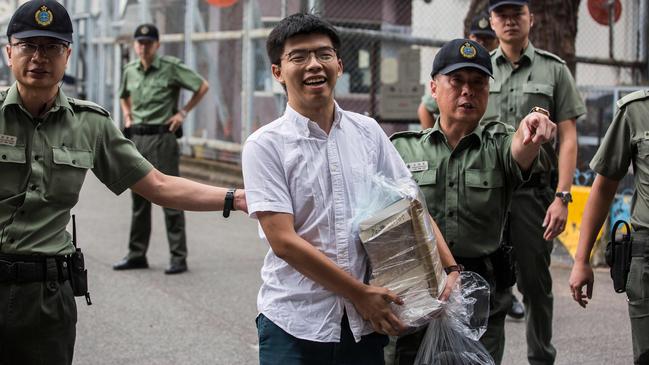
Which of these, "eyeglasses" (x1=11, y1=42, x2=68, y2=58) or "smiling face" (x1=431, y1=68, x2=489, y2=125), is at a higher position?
"eyeglasses" (x1=11, y1=42, x2=68, y2=58)

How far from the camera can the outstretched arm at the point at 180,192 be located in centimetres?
360

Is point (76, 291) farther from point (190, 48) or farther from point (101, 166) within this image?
point (190, 48)

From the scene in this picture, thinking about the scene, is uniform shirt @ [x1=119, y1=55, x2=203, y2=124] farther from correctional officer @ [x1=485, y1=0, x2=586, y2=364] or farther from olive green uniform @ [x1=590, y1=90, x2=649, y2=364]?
olive green uniform @ [x1=590, y1=90, x2=649, y2=364]

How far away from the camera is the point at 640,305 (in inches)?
143

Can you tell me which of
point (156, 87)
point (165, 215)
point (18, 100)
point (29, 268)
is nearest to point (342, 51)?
point (156, 87)

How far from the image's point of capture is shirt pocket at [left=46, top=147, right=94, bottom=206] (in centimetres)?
344

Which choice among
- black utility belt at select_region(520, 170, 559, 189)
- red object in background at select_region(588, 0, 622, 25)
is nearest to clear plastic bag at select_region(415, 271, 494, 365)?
black utility belt at select_region(520, 170, 559, 189)

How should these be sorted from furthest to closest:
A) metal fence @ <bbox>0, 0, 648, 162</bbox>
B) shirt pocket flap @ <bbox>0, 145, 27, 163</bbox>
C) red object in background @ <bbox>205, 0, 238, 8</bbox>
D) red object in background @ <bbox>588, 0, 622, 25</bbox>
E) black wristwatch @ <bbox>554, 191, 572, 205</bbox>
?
red object in background @ <bbox>205, 0, 238, 8</bbox> → red object in background @ <bbox>588, 0, 622, 25</bbox> → metal fence @ <bbox>0, 0, 648, 162</bbox> → black wristwatch @ <bbox>554, 191, 572, 205</bbox> → shirt pocket flap @ <bbox>0, 145, 27, 163</bbox>

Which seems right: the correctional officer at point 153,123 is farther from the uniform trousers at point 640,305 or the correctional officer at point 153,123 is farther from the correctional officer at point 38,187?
the uniform trousers at point 640,305

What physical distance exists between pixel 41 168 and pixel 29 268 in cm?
36

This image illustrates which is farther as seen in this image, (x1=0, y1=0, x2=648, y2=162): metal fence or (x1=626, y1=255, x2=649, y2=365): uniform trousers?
(x1=0, y1=0, x2=648, y2=162): metal fence

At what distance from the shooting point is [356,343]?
10.0ft

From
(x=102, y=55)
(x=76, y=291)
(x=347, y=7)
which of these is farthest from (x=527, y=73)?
(x=102, y=55)

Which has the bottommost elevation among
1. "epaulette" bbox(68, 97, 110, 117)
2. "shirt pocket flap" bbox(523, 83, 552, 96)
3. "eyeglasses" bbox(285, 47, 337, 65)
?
"epaulette" bbox(68, 97, 110, 117)
